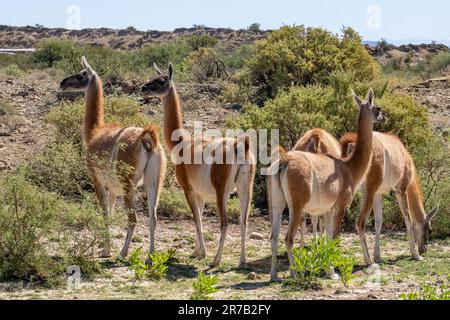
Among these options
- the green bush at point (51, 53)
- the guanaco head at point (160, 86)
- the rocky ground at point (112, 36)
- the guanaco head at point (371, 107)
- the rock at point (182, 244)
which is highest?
the rocky ground at point (112, 36)

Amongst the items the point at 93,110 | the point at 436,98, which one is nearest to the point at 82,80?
the point at 93,110

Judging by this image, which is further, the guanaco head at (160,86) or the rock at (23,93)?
the rock at (23,93)

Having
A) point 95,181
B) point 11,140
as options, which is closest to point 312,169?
point 95,181

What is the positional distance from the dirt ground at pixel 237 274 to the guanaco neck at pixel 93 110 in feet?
5.20

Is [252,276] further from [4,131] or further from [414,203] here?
[4,131]

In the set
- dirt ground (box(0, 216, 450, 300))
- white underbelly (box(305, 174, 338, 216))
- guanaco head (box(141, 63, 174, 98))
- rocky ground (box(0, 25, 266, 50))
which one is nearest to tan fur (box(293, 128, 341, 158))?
white underbelly (box(305, 174, 338, 216))

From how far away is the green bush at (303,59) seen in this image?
18891mm

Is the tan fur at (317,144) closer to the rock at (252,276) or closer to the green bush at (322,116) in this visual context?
the rock at (252,276)

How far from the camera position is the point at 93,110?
35.3ft

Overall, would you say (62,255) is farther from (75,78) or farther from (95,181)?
(75,78)

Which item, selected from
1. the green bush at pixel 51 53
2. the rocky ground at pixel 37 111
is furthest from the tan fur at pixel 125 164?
the green bush at pixel 51 53

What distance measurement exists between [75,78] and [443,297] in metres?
6.46

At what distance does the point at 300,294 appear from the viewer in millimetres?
7953

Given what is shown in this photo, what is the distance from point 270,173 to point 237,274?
1.44m
